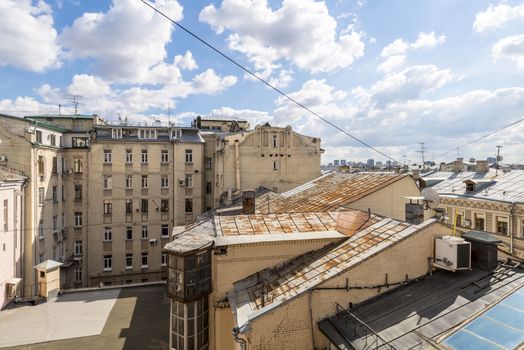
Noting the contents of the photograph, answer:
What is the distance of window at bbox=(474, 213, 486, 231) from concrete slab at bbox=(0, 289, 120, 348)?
2848 centimetres

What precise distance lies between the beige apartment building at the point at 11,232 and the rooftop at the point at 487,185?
3171 centimetres

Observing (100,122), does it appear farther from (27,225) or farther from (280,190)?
(280,190)

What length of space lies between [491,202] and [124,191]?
32983 mm

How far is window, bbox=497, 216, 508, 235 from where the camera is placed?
24797 millimetres

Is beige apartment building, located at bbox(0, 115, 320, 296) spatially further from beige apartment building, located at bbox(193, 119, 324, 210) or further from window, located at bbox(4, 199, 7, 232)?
window, located at bbox(4, 199, 7, 232)

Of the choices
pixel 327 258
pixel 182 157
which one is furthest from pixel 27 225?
pixel 327 258

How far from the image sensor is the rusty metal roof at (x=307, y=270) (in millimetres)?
9180

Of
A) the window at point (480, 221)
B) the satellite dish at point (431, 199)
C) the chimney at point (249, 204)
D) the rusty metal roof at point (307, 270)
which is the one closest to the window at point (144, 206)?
the chimney at point (249, 204)

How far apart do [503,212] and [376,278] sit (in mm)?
21630

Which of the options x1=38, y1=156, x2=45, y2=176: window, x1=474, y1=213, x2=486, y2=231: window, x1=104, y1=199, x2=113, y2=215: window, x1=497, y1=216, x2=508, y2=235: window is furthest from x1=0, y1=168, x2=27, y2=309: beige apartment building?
x1=474, y1=213, x2=486, y2=231: window

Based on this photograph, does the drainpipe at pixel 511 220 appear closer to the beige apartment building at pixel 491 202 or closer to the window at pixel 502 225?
the beige apartment building at pixel 491 202

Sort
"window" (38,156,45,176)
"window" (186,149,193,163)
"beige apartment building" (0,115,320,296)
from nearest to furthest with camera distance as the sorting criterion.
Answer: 1. "window" (38,156,45,176)
2. "beige apartment building" (0,115,320,296)
3. "window" (186,149,193,163)

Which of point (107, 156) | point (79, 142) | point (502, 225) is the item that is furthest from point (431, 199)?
point (79, 142)

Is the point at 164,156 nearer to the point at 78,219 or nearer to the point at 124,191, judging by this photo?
the point at 124,191
